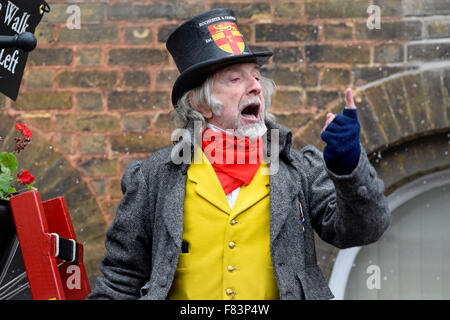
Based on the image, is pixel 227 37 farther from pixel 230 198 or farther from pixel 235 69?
pixel 230 198

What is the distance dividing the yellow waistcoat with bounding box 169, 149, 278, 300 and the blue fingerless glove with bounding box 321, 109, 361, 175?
1.15 ft

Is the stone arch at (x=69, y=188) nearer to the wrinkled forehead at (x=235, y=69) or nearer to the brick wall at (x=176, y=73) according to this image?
the brick wall at (x=176, y=73)

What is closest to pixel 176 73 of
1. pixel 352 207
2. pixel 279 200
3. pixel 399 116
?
pixel 399 116

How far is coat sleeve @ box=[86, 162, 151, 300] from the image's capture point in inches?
102

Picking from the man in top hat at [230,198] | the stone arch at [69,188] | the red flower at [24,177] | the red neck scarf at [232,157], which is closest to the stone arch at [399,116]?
the stone arch at [69,188]

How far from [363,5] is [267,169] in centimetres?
171

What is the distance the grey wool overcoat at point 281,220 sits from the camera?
230 cm

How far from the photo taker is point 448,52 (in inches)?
153

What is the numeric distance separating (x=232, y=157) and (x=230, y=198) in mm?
141

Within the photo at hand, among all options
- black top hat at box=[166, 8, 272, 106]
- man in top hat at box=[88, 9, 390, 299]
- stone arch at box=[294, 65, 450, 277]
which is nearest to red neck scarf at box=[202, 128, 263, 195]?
man in top hat at box=[88, 9, 390, 299]

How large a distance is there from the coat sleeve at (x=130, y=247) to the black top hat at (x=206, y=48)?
402mm

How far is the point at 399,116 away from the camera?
3.88 m

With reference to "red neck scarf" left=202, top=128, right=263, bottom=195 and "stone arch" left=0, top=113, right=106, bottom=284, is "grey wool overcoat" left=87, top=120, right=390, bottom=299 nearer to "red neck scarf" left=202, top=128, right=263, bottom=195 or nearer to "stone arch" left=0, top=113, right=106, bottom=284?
"red neck scarf" left=202, top=128, right=263, bottom=195

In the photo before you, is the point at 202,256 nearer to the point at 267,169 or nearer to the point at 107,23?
the point at 267,169
